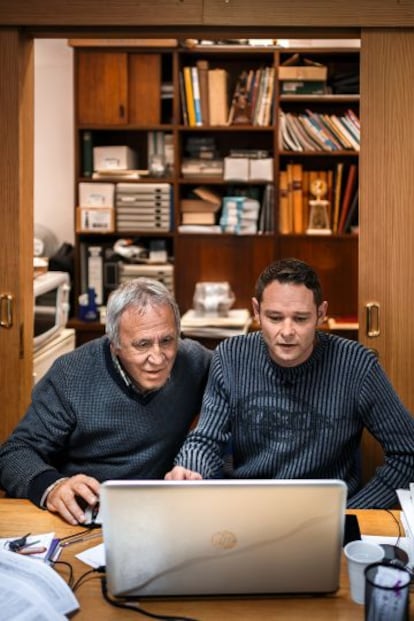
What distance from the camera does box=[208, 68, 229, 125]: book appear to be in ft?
16.1

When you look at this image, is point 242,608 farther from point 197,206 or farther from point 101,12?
point 197,206

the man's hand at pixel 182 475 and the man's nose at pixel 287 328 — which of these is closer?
the man's hand at pixel 182 475

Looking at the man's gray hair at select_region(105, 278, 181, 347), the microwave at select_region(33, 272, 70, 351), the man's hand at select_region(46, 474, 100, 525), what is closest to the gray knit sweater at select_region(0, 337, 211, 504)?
the man's gray hair at select_region(105, 278, 181, 347)

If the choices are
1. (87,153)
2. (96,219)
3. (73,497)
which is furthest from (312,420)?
(87,153)

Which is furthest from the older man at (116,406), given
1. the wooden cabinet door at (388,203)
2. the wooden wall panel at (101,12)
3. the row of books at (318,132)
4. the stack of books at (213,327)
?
the row of books at (318,132)

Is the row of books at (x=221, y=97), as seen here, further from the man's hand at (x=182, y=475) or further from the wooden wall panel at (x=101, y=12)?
the man's hand at (x=182, y=475)

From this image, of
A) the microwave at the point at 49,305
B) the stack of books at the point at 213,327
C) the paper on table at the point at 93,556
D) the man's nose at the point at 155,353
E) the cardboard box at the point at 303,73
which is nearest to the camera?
the paper on table at the point at 93,556

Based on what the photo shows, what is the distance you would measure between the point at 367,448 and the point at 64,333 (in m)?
2.21

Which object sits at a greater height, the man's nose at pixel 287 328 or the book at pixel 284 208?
the book at pixel 284 208

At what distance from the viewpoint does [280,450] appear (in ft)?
7.41

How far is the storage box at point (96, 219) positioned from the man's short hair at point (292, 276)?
286cm

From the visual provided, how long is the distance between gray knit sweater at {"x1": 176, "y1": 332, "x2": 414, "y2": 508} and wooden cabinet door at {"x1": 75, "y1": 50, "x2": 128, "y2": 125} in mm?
3035

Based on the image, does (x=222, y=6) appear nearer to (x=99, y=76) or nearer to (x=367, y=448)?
(x=367, y=448)

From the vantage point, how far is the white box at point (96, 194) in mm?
5023
